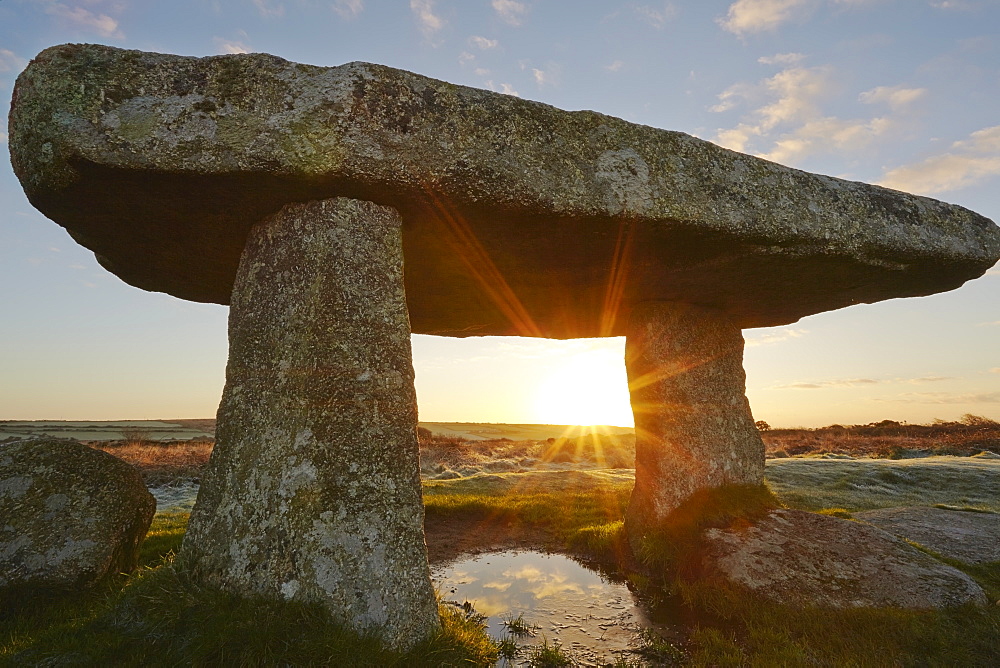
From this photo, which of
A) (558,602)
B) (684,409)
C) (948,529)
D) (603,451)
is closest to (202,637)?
(558,602)

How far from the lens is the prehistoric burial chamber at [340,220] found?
3748mm

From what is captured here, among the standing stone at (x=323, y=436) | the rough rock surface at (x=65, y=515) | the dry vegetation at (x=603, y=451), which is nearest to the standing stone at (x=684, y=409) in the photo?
the standing stone at (x=323, y=436)

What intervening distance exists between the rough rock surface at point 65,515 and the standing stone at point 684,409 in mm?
5573

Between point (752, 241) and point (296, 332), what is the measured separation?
165 inches

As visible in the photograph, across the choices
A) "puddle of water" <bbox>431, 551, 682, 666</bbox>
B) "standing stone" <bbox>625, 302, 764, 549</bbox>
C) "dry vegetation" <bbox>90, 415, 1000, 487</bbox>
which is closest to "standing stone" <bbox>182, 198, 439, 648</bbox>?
"puddle of water" <bbox>431, 551, 682, 666</bbox>

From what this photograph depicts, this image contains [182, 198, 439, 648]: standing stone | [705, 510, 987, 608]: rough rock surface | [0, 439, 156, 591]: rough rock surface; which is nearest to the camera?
[182, 198, 439, 648]: standing stone

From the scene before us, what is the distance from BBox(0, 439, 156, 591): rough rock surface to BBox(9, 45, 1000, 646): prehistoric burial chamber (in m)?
1.28

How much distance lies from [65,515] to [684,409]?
6.62 meters

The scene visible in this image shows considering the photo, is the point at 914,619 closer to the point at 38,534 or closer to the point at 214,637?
the point at 214,637

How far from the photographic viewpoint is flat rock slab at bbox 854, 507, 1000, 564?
6.54 metres

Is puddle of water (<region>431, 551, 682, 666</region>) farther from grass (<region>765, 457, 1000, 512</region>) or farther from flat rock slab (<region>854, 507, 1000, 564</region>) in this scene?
grass (<region>765, 457, 1000, 512</region>)

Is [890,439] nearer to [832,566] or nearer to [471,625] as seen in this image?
[832,566]

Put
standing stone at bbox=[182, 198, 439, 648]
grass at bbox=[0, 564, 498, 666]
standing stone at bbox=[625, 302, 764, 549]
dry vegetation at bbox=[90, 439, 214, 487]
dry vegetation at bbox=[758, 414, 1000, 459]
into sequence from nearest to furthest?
grass at bbox=[0, 564, 498, 666] → standing stone at bbox=[182, 198, 439, 648] → standing stone at bbox=[625, 302, 764, 549] → dry vegetation at bbox=[90, 439, 214, 487] → dry vegetation at bbox=[758, 414, 1000, 459]

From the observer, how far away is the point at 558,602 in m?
5.20
